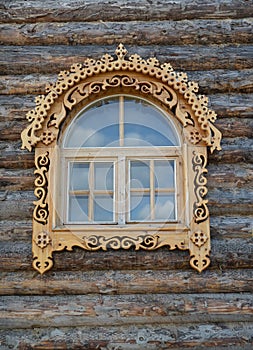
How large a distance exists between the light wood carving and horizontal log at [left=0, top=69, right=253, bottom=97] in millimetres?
91

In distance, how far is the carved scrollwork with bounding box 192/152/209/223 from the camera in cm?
461

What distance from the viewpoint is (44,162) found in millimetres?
4777

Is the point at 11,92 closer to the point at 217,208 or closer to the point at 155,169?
the point at 155,169

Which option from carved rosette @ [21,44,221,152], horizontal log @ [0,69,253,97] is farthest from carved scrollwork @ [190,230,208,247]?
horizontal log @ [0,69,253,97]

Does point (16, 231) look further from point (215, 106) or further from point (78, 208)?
point (215, 106)

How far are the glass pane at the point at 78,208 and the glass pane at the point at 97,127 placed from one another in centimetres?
48

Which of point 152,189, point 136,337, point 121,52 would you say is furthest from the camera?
point 121,52

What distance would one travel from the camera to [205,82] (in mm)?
5039

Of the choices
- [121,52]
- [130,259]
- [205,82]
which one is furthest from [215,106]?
[130,259]

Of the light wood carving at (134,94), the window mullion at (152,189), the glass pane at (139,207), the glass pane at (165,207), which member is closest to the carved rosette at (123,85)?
the light wood carving at (134,94)

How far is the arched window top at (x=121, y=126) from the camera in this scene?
498 centimetres

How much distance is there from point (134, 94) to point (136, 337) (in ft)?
6.85

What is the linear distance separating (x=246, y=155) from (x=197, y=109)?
57cm

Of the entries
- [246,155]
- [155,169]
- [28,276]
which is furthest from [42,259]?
[246,155]
